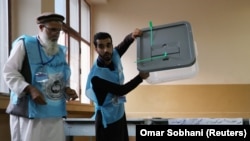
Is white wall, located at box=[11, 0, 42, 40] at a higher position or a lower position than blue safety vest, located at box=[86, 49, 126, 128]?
higher

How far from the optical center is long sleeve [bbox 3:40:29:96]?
5.99 ft

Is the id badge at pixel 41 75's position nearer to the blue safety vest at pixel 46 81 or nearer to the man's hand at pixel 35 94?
the blue safety vest at pixel 46 81

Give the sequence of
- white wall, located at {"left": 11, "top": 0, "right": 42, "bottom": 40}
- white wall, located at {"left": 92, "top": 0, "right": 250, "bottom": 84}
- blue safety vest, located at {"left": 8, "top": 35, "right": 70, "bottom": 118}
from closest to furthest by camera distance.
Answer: blue safety vest, located at {"left": 8, "top": 35, "right": 70, "bottom": 118}
white wall, located at {"left": 11, "top": 0, "right": 42, "bottom": 40}
white wall, located at {"left": 92, "top": 0, "right": 250, "bottom": 84}


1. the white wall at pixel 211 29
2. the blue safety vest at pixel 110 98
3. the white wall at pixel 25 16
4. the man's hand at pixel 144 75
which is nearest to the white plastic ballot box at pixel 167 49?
the man's hand at pixel 144 75

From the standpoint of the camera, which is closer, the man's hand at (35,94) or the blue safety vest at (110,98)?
the man's hand at (35,94)

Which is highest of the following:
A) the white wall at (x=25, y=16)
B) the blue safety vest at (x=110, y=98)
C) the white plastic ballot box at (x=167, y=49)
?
the white wall at (x=25, y=16)

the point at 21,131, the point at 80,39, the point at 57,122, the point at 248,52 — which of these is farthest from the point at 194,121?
the point at 248,52

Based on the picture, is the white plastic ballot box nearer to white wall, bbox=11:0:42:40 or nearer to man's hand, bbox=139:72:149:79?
man's hand, bbox=139:72:149:79

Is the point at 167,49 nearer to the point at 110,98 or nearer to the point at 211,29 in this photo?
the point at 110,98

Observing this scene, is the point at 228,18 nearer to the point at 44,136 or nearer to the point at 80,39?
the point at 80,39

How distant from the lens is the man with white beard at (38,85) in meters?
1.87

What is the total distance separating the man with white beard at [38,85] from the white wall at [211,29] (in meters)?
3.83

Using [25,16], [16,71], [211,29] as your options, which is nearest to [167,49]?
[16,71]

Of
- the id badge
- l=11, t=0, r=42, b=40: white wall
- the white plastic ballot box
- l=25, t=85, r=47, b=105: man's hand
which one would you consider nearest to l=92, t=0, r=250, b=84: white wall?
l=11, t=0, r=42, b=40: white wall
